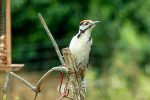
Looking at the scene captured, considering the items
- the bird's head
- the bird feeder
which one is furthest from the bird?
the bird feeder

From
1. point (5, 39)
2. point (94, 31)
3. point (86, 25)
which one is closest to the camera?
point (5, 39)

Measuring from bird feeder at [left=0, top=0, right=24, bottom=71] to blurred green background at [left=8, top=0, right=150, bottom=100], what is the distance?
18.7 ft

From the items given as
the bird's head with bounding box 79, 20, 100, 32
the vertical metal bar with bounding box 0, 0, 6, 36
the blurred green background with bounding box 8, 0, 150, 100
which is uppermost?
the blurred green background with bounding box 8, 0, 150, 100

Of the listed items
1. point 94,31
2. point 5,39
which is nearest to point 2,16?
point 5,39

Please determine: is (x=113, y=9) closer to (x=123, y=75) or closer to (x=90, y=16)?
(x=90, y=16)

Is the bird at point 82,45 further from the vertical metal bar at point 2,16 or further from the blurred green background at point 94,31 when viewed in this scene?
the blurred green background at point 94,31

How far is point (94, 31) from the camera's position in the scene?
15219mm

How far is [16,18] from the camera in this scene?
1584cm

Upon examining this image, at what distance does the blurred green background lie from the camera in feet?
48.2

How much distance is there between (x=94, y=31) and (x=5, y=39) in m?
7.30

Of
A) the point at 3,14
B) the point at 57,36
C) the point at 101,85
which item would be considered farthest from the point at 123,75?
the point at 3,14

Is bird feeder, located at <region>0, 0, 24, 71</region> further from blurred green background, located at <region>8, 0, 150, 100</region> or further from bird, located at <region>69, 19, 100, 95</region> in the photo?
blurred green background, located at <region>8, 0, 150, 100</region>

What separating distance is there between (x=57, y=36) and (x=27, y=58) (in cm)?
103

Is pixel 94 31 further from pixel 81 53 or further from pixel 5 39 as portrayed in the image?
pixel 5 39
